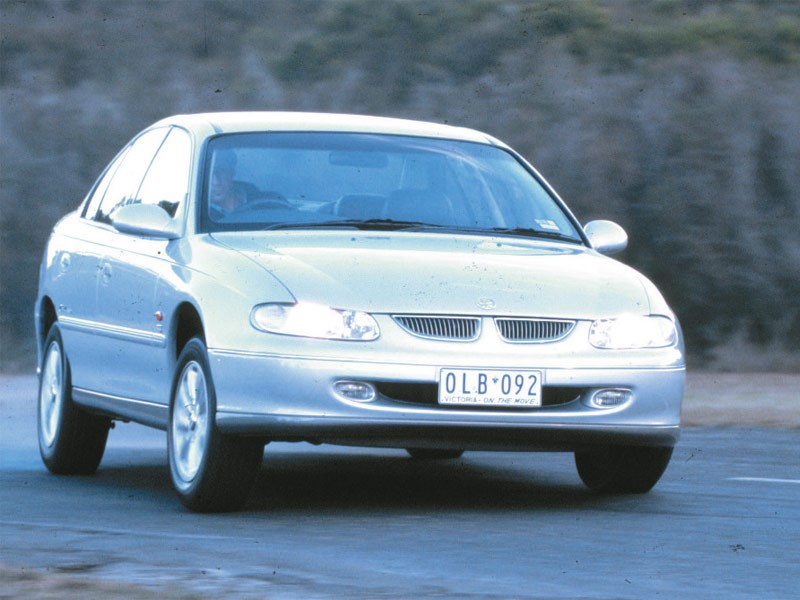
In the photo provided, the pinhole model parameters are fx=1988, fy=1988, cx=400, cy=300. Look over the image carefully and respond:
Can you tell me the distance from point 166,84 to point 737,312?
8.98 meters

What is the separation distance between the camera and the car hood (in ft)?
24.2

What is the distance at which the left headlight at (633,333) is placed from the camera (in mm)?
7570

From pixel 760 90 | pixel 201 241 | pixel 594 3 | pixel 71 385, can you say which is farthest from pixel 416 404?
pixel 594 3

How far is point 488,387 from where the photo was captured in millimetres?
7336

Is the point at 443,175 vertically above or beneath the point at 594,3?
above

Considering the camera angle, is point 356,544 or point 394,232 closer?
point 356,544

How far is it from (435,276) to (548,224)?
58.3 inches

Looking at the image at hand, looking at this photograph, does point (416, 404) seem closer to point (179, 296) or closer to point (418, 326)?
point (418, 326)

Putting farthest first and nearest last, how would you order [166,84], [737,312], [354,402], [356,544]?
[166,84], [737,312], [354,402], [356,544]

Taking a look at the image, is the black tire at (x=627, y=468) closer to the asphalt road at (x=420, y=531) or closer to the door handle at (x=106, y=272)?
the asphalt road at (x=420, y=531)

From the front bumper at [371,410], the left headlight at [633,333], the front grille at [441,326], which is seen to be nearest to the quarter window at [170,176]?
the front bumper at [371,410]

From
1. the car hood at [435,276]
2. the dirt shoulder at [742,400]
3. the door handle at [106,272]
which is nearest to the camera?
the car hood at [435,276]

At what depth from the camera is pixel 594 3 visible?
2738cm

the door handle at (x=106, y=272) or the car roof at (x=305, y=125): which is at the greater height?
the car roof at (x=305, y=125)
